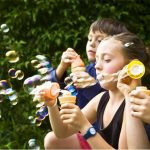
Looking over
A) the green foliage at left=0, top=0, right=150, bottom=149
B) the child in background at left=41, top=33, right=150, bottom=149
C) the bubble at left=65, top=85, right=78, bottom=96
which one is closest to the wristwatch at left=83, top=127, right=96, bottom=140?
the child in background at left=41, top=33, right=150, bottom=149

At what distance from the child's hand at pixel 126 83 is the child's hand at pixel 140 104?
0.09 m

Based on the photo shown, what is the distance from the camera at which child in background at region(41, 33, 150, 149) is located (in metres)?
2.13

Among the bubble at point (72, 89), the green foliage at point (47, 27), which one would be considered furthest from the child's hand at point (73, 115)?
the green foliage at point (47, 27)

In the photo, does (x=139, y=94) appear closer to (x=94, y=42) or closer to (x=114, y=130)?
(x=114, y=130)

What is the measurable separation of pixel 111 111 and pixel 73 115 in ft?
1.19

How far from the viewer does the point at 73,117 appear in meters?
2.20

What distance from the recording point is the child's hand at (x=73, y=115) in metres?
2.19

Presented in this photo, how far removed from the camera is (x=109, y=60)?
7.88 ft

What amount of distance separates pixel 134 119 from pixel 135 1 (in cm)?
307

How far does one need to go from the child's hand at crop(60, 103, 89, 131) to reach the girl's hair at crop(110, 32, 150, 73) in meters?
0.44

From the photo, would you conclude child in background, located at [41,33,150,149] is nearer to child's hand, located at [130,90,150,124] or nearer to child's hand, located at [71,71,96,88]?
child's hand, located at [130,90,150,124]

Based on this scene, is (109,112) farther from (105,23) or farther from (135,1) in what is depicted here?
(135,1)

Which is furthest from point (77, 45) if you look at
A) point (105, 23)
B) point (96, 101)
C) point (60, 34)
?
point (96, 101)

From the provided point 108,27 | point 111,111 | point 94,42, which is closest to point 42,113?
point 111,111
